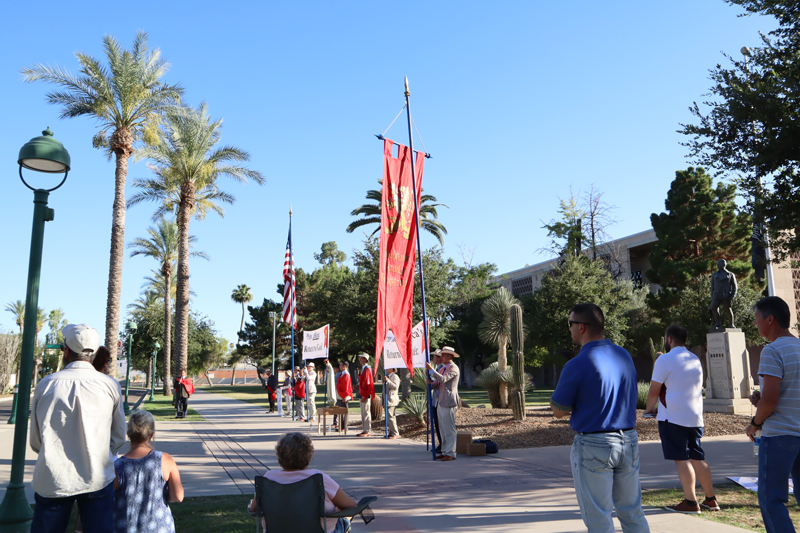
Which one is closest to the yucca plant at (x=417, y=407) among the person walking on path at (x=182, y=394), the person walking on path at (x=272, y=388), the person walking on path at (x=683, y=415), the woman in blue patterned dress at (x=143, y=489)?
the person walking on path at (x=182, y=394)

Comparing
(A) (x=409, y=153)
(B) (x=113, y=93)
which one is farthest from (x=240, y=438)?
(B) (x=113, y=93)

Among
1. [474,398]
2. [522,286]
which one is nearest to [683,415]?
[474,398]

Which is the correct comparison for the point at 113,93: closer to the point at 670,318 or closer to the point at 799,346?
the point at 799,346

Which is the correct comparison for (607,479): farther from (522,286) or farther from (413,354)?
(522,286)

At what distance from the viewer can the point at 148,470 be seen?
375 centimetres

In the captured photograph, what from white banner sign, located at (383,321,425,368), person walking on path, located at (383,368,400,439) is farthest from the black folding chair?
person walking on path, located at (383,368,400,439)

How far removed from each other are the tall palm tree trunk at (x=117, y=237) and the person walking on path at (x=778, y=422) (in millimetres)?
22591

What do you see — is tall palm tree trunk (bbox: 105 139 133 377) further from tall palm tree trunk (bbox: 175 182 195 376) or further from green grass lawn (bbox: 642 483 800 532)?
green grass lawn (bbox: 642 483 800 532)

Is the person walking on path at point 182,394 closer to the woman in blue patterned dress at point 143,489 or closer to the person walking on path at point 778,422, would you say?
the woman in blue patterned dress at point 143,489

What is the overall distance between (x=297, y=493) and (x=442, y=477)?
546 cm

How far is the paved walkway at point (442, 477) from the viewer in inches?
234

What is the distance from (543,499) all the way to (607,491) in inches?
136

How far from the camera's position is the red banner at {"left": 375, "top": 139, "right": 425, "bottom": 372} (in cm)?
1082

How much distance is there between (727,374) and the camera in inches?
677
